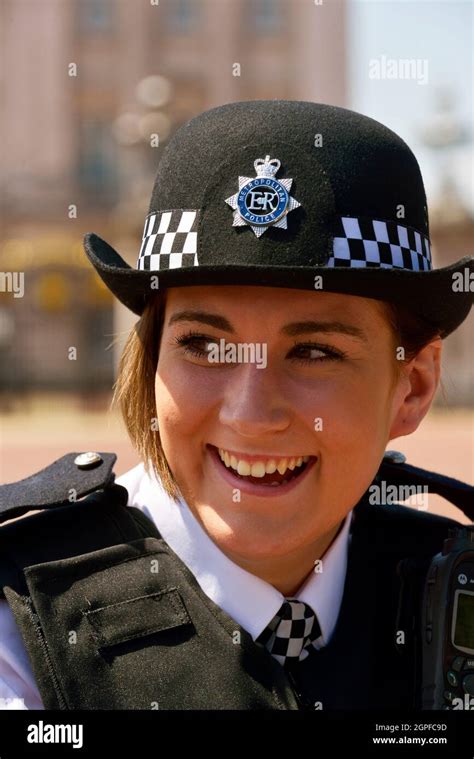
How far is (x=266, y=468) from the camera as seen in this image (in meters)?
1.96

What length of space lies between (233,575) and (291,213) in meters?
0.74

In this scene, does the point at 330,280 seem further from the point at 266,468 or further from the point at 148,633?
the point at 148,633

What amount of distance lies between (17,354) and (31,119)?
6.40m

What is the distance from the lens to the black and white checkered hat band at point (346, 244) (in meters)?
1.96

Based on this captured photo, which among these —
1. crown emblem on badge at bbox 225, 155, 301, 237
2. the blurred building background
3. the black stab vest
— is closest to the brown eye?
crown emblem on badge at bbox 225, 155, 301, 237

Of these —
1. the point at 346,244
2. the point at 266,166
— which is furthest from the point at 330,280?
the point at 266,166

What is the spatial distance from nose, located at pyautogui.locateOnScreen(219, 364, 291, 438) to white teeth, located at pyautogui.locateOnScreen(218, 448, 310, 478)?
72 mm

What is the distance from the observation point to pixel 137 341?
2242 mm

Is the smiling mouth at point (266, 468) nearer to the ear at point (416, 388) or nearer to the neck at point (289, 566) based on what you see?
the neck at point (289, 566)

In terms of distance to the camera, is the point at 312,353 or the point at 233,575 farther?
the point at 233,575

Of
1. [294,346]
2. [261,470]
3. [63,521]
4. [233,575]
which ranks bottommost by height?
A: [233,575]

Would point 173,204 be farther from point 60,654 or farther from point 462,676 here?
point 462,676

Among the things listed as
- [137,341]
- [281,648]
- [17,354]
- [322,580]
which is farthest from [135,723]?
[17,354]

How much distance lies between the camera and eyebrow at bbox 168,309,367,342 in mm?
1936
